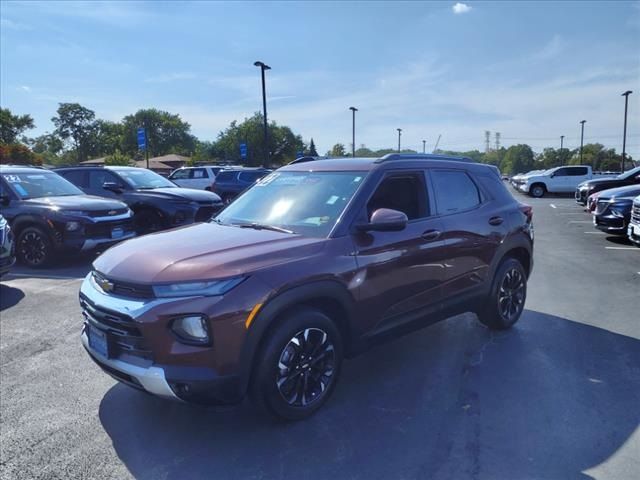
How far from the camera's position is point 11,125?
6638 cm

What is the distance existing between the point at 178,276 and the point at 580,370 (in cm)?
345

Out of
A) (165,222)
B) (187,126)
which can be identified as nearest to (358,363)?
(165,222)

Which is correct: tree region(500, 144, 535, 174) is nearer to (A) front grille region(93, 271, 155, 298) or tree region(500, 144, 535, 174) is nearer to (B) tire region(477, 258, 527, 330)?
(B) tire region(477, 258, 527, 330)

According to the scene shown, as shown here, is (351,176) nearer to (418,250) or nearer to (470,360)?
(418,250)

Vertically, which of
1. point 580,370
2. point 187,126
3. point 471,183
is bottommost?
point 580,370

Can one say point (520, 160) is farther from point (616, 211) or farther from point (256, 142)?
point (616, 211)

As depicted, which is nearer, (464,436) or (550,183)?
(464,436)

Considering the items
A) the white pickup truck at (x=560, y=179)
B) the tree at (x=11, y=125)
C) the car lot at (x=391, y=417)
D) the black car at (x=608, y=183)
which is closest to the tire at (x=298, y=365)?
the car lot at (x=391, y=417)

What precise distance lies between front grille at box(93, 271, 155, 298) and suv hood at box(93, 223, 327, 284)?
0.03m

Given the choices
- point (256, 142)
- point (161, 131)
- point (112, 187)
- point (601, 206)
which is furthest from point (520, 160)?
point (112, 187)

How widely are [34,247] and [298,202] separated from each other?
6.60 metres

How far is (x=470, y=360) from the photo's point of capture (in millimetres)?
4262

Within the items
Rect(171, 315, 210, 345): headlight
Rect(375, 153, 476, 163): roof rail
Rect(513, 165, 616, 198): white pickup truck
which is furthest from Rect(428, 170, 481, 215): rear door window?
Rect(513, 165, 616, 198): white pickup truck

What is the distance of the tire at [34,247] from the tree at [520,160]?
116746 mm
